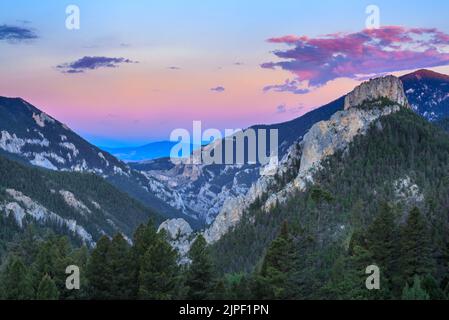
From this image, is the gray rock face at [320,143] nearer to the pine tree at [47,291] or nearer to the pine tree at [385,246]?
the pine tree at [385,246]

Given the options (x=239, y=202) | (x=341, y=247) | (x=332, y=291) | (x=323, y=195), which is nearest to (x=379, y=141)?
(x=323, y=195)

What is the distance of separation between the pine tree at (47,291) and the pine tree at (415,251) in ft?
108

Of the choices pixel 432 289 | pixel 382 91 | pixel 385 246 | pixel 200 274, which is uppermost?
pixel 382 91

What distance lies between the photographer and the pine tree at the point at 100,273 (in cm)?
5726

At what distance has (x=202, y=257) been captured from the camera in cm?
5931

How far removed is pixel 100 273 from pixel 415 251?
30.8m

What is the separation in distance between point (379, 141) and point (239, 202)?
Answer: 43716mm

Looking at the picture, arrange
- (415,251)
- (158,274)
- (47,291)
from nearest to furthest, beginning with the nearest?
(47,291) → (158,274) → (415,251)

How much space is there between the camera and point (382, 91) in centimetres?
17675

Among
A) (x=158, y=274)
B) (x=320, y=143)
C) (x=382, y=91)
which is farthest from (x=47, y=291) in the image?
(x=382, y=91)

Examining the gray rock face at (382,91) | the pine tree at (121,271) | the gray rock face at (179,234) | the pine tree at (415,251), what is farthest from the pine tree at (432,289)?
the gray rock face at (382,91)

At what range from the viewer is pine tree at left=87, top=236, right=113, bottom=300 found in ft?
188

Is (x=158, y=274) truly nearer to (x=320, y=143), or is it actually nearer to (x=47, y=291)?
(x=47, y=291)
